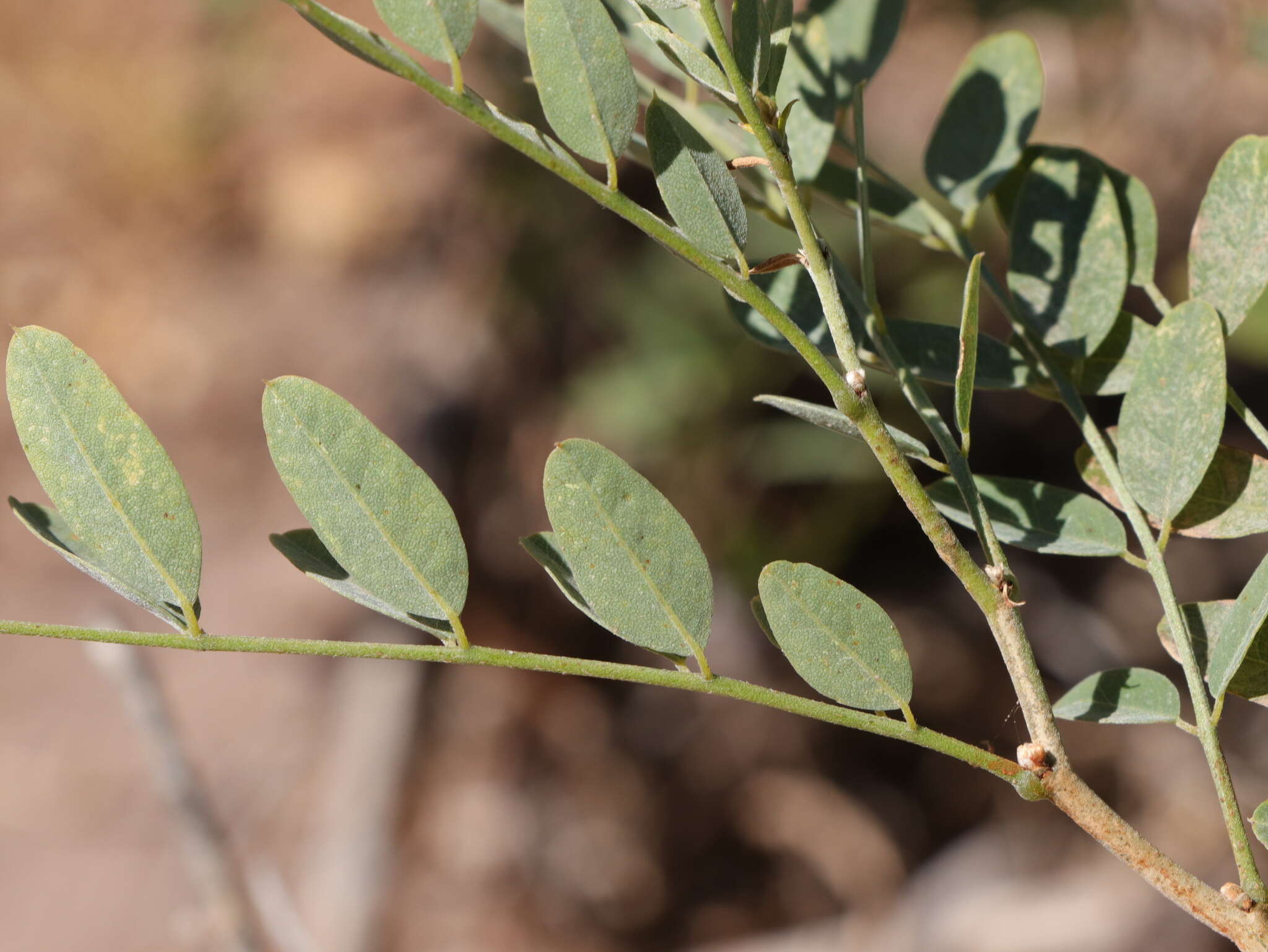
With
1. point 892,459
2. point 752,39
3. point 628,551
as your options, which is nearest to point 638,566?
point 628,551

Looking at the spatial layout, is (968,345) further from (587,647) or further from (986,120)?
(587,647)

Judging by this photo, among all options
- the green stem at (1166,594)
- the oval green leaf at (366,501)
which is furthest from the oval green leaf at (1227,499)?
the oval green leaf at (366,501)

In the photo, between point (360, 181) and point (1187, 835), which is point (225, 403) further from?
point (1187, 835)

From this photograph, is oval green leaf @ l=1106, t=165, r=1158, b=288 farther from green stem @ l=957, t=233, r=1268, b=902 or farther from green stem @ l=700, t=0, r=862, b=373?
green stem @ l=700, t=0, r=862, b=373

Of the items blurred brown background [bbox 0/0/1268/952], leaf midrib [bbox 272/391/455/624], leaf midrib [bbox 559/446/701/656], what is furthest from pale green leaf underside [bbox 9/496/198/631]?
blurred brown background [bbox 0/0/1268/952]

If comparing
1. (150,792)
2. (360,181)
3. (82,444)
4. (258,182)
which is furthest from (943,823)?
(258,182)

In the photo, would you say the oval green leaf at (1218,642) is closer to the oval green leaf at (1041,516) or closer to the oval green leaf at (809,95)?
the oval green leaf at (1041,516)
